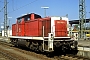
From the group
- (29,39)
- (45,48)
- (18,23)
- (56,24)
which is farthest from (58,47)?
(18,23)

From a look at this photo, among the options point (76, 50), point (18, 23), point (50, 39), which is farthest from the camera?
point (18, 23)

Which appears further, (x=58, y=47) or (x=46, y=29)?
(x=46, y=29)

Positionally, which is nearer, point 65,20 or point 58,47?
point 58,47

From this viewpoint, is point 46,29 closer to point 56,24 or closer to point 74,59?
point 56,24

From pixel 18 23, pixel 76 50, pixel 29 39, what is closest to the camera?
pixel 76 50

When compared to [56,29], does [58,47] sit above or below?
below

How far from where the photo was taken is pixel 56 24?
14.9 m

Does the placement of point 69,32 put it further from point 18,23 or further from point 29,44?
point 18,23

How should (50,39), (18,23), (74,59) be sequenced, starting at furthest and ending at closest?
(18,23)
(50,39)
(74,59)

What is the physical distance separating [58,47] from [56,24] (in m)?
1.94

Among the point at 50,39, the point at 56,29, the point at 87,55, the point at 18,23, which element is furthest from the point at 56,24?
the point at 18,23

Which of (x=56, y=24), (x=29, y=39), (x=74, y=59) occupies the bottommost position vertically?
(x=74, y=59)

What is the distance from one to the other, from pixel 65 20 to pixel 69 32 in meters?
1.05

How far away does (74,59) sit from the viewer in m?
12.5
